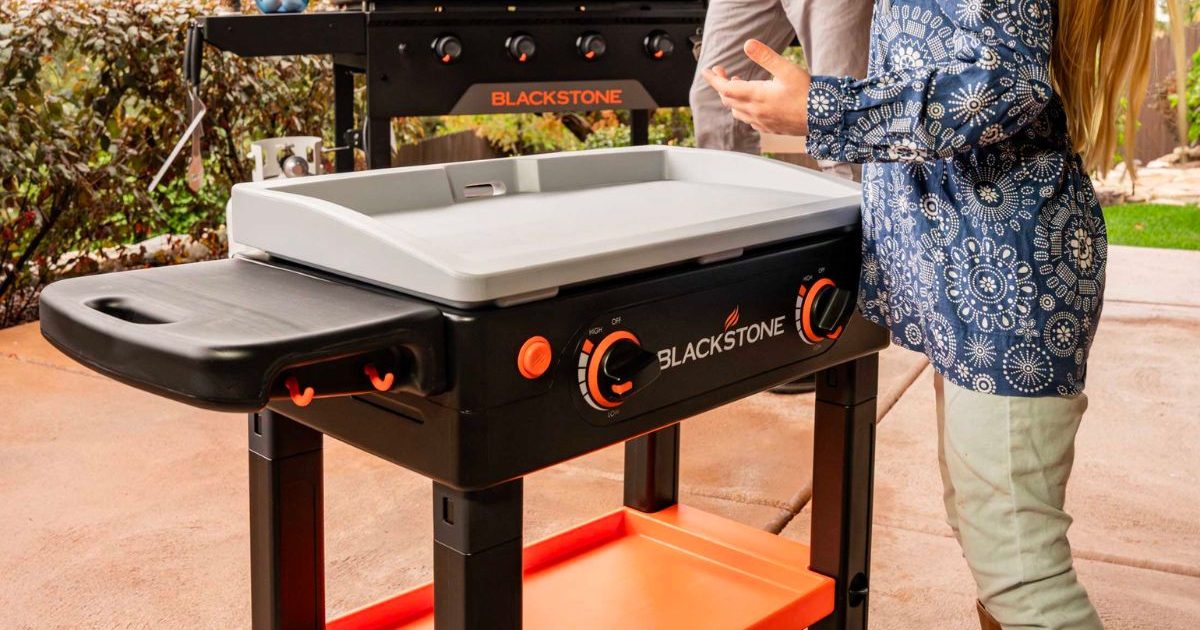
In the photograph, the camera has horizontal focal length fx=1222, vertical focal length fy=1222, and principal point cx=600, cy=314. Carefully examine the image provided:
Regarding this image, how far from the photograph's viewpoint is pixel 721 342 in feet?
4.48

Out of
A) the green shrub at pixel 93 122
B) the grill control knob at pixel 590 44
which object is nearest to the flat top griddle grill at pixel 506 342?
the grill control knob at pixel 590 44

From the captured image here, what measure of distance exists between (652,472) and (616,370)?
3.02ft

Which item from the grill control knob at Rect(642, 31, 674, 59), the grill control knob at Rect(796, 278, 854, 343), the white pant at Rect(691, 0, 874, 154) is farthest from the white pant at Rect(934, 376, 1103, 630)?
the grill control knob at Rect(642, 31, 674, 59)

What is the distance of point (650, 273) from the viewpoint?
50.6 inches

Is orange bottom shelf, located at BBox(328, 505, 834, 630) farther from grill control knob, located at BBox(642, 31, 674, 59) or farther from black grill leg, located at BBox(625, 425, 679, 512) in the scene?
grill control knob, located at BBox(642, 31, 674, 59)

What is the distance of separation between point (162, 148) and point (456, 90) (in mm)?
1720

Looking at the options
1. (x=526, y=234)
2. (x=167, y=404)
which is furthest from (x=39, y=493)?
(x=526, y=234)

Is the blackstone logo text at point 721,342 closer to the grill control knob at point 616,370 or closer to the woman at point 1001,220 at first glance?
the grill control knob at point 616,370

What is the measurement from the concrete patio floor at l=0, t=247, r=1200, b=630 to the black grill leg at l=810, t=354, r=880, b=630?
414 millimetres

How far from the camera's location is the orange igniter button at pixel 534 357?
1.14 metres

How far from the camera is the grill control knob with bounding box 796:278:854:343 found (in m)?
1.47

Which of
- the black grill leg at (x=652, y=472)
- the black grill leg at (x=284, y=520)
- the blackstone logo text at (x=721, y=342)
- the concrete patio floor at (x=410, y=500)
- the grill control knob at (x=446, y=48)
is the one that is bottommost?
the concrete patio floor at (x=410, y=500)

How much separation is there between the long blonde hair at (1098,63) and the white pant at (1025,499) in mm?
322

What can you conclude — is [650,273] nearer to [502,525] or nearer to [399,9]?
[502,525]
